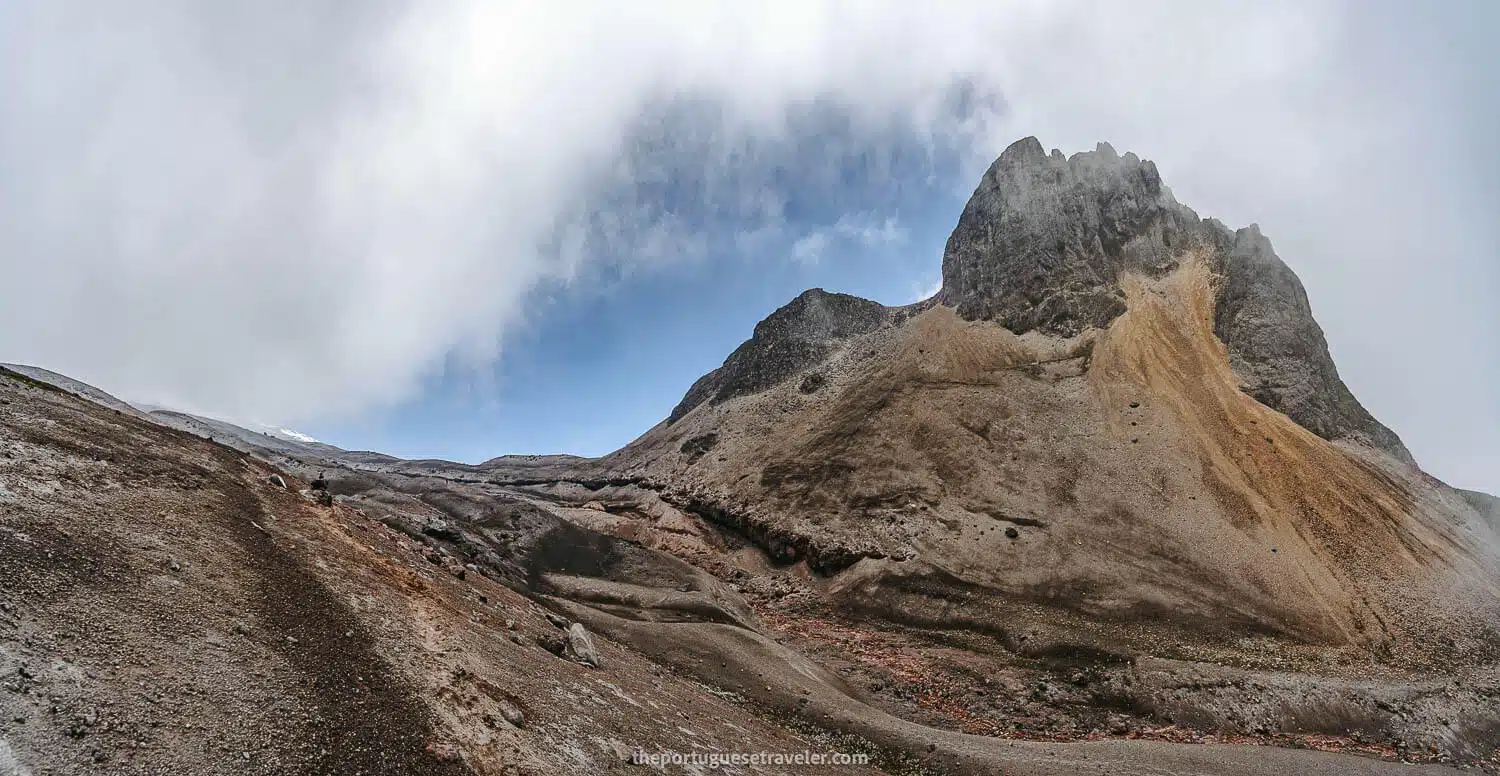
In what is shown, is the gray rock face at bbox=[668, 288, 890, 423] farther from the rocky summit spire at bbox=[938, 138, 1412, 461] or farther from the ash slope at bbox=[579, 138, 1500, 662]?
the rocky summit spire at bbox=[938, 138, 1412, 461]

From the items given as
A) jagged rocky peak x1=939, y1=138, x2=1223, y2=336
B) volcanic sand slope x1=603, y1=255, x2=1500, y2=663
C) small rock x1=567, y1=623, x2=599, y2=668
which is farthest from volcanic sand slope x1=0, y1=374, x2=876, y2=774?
jagged rocky peak x1=939, y1=138, x2=1223, y2=336

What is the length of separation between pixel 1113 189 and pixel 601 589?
79.7m

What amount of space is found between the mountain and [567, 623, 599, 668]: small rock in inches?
24.0

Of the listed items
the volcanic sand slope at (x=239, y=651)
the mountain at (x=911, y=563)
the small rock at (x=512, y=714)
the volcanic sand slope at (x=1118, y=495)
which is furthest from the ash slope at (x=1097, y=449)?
the small rock at (x=512, y=714)

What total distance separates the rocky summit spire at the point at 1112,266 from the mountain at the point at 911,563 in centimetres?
47

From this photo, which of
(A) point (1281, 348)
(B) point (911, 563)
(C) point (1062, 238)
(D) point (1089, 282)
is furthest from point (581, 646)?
(C) point (1062, 238)

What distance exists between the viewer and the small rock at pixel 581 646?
74.2 feet

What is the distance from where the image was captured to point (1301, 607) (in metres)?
37.3

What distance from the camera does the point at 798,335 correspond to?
91.3 metres

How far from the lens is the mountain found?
44.5ft

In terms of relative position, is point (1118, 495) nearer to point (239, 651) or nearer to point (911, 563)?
point (911, 563)

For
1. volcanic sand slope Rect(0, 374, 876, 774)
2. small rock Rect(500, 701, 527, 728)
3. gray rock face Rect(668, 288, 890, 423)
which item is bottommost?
small rock Rect(500, 701, 527, 728)

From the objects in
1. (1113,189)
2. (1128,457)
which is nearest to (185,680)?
(1128,457)

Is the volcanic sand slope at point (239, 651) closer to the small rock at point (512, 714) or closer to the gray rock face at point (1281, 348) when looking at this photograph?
the small rock at point (512, 714)
